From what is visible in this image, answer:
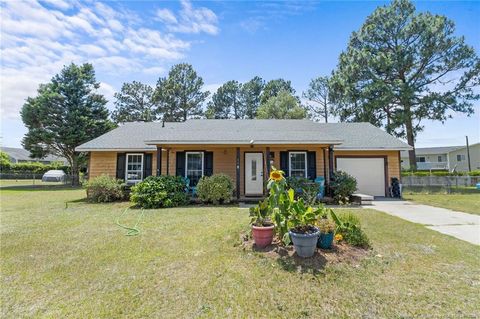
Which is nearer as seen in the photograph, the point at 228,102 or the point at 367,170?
the point at 367,170

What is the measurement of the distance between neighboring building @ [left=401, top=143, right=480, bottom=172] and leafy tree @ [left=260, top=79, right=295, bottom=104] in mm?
20473

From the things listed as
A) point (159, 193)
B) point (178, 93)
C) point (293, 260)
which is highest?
point (178, 93)

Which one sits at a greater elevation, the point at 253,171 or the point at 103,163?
the point at 103,163

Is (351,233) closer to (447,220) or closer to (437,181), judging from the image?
(447,220)

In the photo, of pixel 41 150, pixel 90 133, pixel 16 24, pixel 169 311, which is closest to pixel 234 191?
pixel 169 311

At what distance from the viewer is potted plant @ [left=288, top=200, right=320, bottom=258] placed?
3.82 m

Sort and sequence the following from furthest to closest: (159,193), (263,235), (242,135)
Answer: (242,135) → (159,193) → (263,235)

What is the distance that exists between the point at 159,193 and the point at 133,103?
101 ft

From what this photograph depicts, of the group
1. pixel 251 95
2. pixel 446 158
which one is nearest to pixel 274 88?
pixel 251 95

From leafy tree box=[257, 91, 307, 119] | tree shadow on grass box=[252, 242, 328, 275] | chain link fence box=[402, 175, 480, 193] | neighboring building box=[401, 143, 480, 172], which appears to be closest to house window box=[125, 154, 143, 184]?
tree shadow on grass box=[252, 242, 328, 275]

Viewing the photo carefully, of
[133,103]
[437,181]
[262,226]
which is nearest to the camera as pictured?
[262,226]

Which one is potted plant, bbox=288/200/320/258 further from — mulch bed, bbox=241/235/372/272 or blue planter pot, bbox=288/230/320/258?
mulch bed, bbox=241/235/372/272

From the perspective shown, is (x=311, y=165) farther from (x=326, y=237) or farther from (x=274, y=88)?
(x=274, y=88)

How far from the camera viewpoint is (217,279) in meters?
3.46
